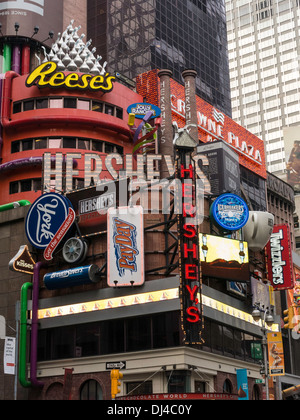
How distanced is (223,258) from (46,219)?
1347cm

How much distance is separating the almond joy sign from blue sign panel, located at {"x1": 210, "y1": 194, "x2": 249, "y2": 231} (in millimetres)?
10610

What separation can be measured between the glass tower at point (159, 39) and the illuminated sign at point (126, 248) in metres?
52.4

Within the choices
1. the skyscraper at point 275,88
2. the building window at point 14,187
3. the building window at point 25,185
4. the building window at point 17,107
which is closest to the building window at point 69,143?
the building window at point 25,185

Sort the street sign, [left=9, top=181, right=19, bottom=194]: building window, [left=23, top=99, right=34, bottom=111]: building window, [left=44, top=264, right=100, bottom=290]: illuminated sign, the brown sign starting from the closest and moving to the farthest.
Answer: the street sign
[left=44, top=264, right=100, bottom=290]: illuminated sign
the brown sign
[left=9, top=181, right=19, bottom=194]: building window
[left=23, top=99, right=34, bottom=111]: building window

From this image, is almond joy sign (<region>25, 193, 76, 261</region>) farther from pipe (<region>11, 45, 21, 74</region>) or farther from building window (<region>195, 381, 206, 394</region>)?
pipe (<region>11, 45, 21, 74</region>)

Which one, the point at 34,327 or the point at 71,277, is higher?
the point at 71,277

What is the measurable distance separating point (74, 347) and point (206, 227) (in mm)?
12778

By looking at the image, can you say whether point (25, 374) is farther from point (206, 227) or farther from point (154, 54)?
point (154, 54)

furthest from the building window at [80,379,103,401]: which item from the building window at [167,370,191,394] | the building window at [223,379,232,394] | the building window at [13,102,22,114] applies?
the building window at [13,102,22,114]

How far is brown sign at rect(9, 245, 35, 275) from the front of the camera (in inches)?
1778

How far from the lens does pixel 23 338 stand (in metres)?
44.7

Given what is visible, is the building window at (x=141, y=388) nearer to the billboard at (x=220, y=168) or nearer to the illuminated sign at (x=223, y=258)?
the illuminated sign at (x=223, y=258)

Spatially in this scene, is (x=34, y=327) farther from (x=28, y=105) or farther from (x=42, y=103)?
(x=28, y=105)

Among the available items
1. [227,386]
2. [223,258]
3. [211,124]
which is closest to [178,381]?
[227,386]
